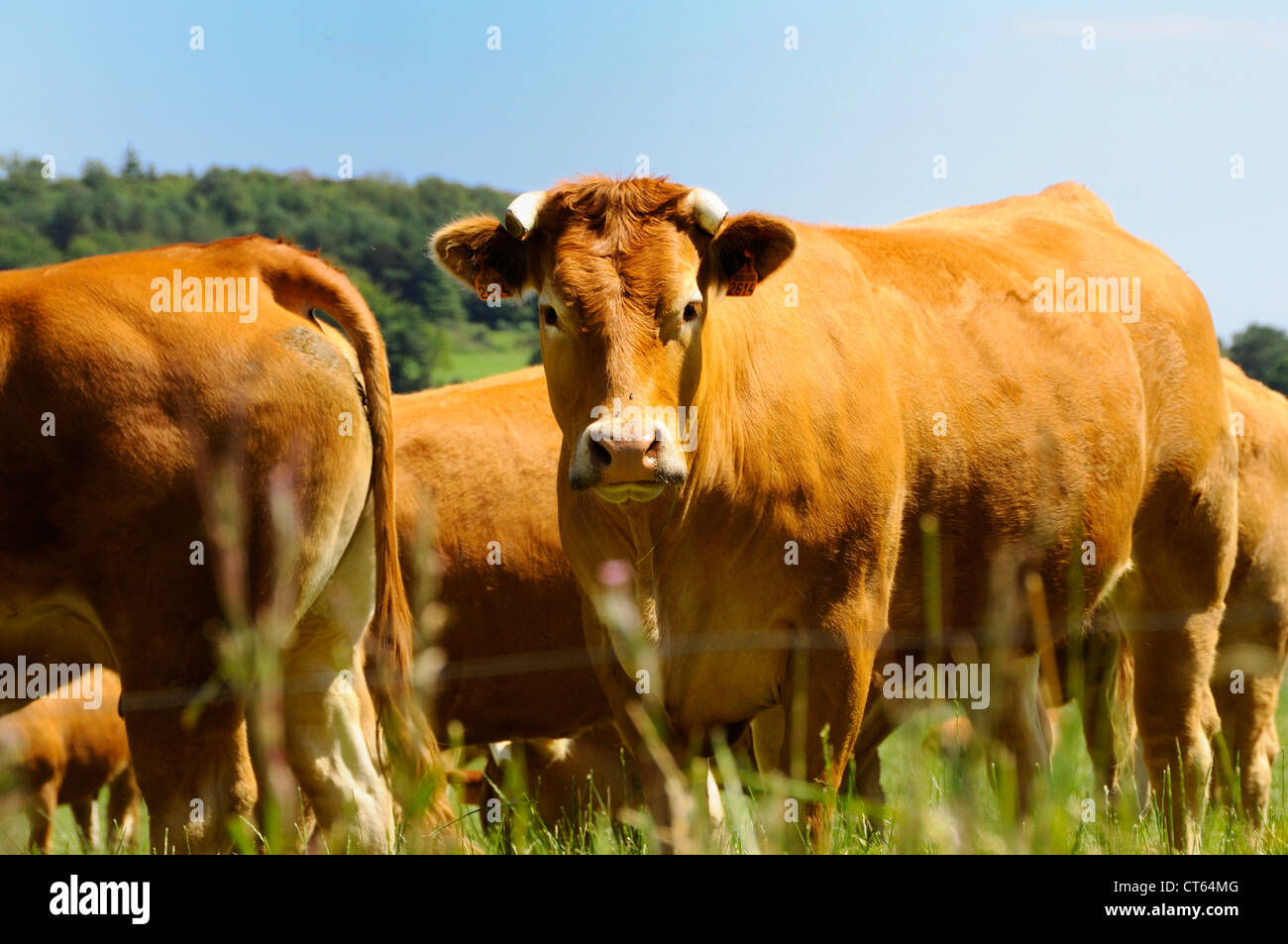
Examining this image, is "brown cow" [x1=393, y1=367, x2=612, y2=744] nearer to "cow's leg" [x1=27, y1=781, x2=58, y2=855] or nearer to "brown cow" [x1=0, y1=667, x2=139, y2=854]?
"brown cow" [x1=0, y1=667, x2=139, y2=854]

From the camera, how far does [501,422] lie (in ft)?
23.7

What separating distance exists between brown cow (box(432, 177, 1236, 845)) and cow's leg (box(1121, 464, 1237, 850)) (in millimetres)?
10

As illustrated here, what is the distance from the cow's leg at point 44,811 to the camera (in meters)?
9.06

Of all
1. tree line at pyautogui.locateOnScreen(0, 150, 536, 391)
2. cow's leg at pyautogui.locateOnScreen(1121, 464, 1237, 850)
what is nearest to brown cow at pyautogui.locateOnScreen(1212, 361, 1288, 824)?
cow's leg at pyautogui.locateOnScreen(1121, 464, 1237, 850)

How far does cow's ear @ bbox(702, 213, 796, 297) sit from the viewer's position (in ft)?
14.8

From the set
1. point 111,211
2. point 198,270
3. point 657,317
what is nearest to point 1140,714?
point 657,317

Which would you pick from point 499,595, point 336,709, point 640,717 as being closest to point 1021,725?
point 499,595

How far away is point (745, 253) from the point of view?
4555 millimetres

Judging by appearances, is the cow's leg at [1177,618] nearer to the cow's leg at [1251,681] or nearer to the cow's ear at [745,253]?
the cow's leg at [1251,681]

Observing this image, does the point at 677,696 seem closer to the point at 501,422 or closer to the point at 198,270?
the point at 198,270

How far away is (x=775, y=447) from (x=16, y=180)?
95820 millimetres

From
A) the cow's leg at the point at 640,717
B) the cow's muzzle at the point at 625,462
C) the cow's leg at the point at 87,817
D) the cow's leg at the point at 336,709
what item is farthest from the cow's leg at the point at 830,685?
the cow's leg at the point at 87,817

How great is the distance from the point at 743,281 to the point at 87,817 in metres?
9.20

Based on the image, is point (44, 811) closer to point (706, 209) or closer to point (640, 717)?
point (640, 717)
